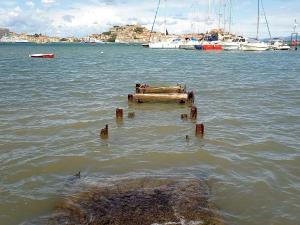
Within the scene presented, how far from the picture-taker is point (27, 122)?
661 inches

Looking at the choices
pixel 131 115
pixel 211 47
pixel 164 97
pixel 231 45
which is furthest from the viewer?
pixel 211 47

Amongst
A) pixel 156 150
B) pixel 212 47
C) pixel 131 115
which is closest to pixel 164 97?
pixel 131 115

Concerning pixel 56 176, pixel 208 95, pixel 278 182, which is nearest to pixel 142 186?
pixel 56 176

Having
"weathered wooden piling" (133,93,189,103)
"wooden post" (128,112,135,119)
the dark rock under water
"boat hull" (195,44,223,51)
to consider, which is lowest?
the dark rock under water

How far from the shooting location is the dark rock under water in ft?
25.1

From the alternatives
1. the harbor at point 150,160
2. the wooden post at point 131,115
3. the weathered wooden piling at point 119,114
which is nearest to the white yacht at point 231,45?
the harbor at point 150,160

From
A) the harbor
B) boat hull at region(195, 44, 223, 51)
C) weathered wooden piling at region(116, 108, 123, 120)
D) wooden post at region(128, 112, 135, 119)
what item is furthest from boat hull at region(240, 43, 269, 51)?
weathered wooden piling at region(116, 108, 123, 120)

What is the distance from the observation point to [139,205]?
8.18 meters

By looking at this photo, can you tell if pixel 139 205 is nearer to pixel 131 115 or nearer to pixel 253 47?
pixel 131 115

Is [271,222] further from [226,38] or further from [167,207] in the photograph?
[226,38]

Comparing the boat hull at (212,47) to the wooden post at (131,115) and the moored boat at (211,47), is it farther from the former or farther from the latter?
the wooden post at (131,115)

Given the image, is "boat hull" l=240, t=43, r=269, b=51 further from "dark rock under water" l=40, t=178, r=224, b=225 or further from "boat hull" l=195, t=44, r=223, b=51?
"dark rock under water" l=40, t=178, r=224, b=225

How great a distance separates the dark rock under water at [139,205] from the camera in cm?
767

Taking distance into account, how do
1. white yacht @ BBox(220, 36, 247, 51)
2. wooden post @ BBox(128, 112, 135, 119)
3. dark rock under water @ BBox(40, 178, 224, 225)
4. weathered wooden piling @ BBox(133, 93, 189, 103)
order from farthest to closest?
1. white yacht @ BBox(220, 36, 247, 51)
2. weathered wooden piling @ BBox(133, 93, 189, 103)
3. wooden post @ BBox(128, 112, 135, 119)
4. dark rock under water @ BBox(40, 178, 224, 225)
